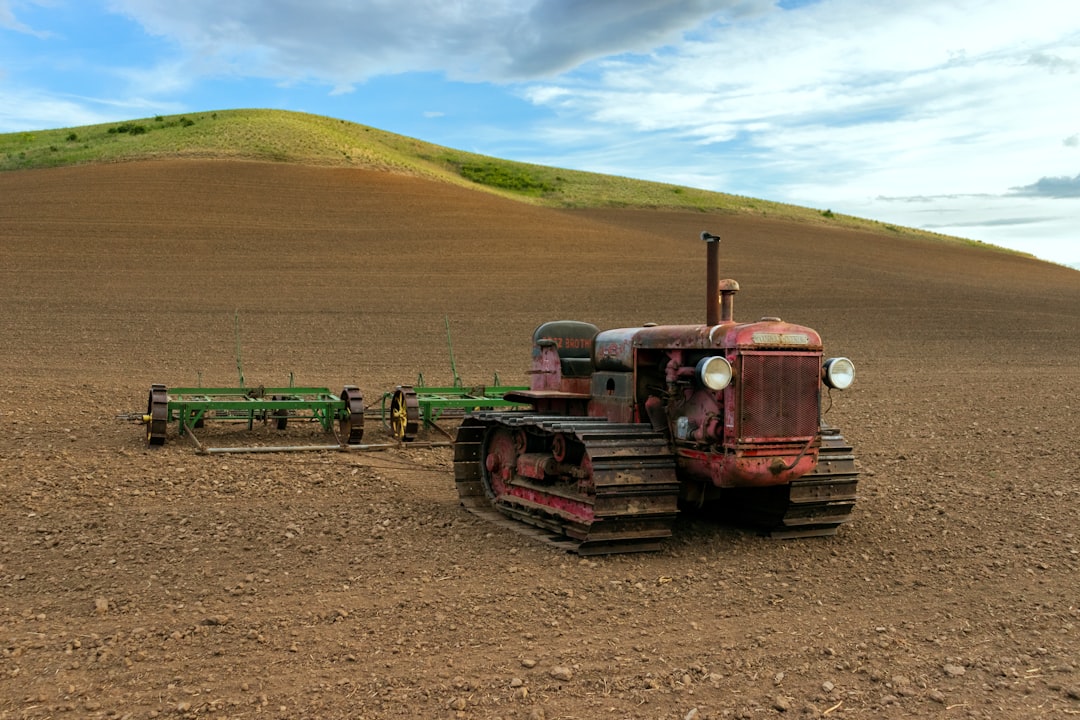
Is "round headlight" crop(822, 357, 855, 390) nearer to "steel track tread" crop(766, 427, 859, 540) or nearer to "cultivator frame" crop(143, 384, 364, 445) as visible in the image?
"steel track tread" crop(766, 427, 859, 540)

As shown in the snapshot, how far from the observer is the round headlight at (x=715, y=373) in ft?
24.0

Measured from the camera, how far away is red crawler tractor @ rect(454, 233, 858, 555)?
7.51 meters

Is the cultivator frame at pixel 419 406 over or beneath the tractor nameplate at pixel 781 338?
beneath

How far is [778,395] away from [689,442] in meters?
0.81

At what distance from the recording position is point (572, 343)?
34.5ft

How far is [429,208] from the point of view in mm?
44500

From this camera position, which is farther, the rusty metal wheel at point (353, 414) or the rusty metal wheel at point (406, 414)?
the rusty metal wheel at point (406, 414)

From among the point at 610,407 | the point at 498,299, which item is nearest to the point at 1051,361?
the point at 498,299

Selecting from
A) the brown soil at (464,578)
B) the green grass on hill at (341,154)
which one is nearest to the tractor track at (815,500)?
the brown soil at (464,578)

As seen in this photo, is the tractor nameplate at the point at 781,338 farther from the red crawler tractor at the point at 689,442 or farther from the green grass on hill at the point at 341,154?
the green grass on hill at the point at 341,154

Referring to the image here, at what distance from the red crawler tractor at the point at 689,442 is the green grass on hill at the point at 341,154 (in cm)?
4544

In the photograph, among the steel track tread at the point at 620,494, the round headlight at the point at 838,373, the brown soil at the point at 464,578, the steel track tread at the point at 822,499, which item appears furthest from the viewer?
the steel track tread at the point at 822,499

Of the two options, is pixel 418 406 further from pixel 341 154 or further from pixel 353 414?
pixel 341 154

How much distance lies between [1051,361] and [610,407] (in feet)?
75.9
